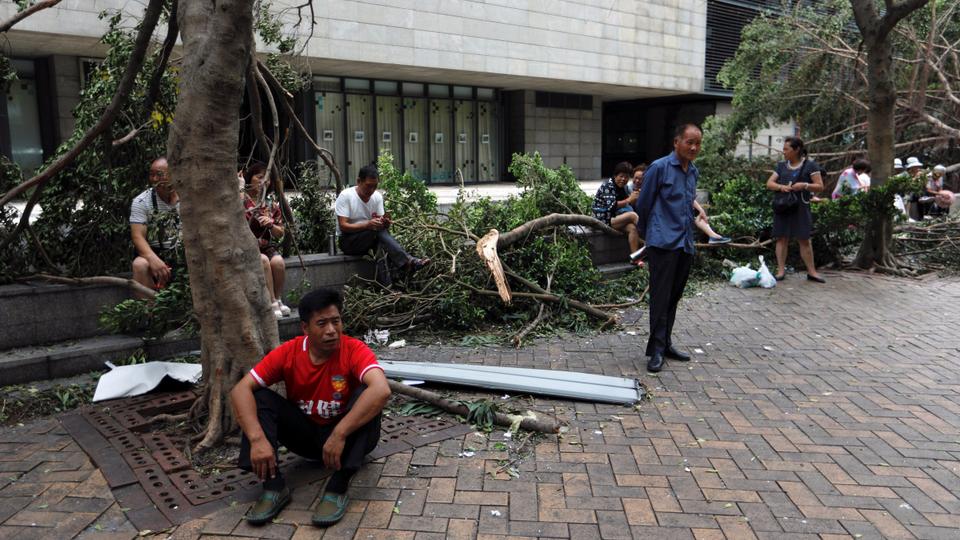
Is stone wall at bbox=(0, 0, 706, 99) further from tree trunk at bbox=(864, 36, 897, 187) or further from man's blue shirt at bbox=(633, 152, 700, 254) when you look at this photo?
tree trunk at bbox=(864, 36, 897, 187)

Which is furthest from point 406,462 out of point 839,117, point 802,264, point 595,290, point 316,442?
point 839,117

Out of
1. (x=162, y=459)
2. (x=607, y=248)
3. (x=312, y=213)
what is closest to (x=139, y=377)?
(x=162, y=459)

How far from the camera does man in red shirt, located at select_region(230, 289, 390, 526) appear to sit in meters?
3.36

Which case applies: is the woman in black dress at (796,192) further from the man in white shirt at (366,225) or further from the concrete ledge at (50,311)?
the concrete ledge at (50,311)

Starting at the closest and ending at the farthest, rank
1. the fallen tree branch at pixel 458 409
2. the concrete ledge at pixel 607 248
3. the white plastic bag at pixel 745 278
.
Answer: the fallen tree branch at pixel 458 409 → the concrete ledge at pixel 607 248 → the white plastic bag at pixel 745 278

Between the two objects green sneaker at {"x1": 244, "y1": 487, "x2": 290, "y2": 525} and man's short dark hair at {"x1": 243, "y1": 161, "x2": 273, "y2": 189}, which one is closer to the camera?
green sneaker at {"x1": 244, "y1": 487, "x2": 290, "y2": 525}

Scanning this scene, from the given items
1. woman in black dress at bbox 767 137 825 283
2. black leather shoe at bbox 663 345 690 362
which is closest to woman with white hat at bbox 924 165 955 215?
woman in black dress at bbox 767 137 825 283

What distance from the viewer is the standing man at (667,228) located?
18.9 feet

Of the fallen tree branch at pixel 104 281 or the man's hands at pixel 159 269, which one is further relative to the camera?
the man's hands at pixel 159 269

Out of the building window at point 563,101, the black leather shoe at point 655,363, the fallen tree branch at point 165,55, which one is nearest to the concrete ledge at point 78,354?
the fallen tree branch at point 165,55

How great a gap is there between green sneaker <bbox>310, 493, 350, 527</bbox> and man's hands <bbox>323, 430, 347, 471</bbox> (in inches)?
6.3

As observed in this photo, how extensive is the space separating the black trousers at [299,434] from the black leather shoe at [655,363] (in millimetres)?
2732

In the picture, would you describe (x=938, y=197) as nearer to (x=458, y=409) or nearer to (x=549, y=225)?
(x=549, y=225)

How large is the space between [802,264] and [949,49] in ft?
19.6
